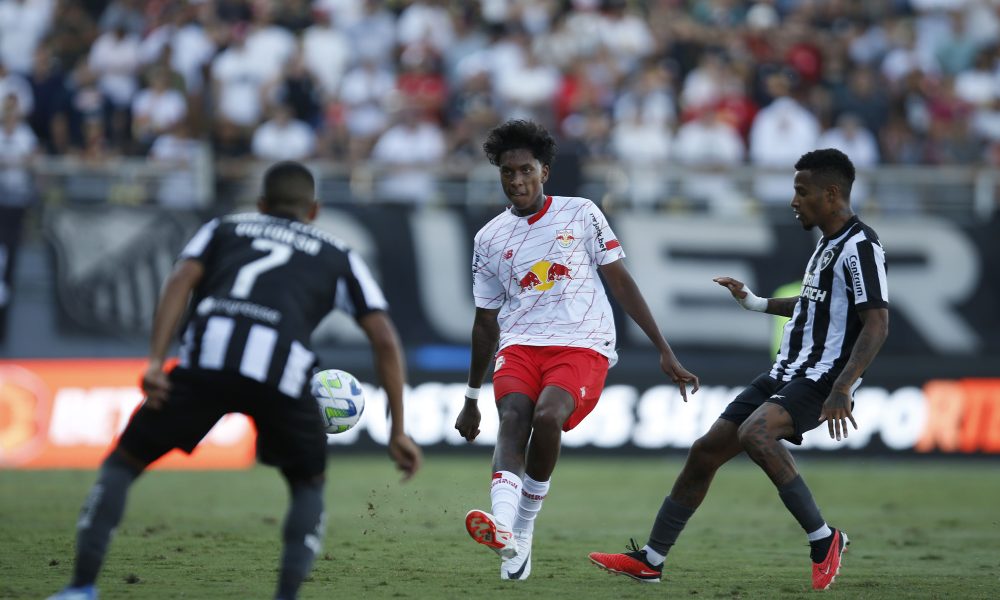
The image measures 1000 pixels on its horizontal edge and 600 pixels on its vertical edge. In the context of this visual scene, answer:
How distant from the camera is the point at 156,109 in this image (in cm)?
1855

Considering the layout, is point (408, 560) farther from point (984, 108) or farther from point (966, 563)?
point (984, 108)

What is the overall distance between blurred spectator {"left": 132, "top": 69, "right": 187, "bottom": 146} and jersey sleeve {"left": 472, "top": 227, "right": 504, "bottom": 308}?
10.8m

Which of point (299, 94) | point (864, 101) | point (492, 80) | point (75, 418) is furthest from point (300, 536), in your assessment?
point (864, 101)

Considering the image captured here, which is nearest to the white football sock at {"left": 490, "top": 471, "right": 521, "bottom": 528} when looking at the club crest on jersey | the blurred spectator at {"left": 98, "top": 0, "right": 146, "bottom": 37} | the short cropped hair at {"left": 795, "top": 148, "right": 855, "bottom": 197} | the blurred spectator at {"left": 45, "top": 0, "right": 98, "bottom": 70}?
the club crest on jersey

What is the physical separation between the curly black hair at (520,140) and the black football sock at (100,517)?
9.54 ft

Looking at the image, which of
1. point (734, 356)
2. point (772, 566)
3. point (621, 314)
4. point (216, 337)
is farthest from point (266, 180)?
point (734, 356)

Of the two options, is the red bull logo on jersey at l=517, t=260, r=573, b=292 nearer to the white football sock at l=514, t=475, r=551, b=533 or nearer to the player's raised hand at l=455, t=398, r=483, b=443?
the player's raised hand at l=455, t=398, r=483, b=443

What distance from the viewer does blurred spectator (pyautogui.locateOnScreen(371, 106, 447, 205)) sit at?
17.5m

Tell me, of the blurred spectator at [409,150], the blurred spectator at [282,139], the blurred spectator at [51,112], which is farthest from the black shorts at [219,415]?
the blurred spectator at [51,112]

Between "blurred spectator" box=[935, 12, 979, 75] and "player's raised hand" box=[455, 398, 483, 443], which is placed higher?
"blurred spectator" box=[935, 12, 979, 75]

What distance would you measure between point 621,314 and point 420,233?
2.56 metres

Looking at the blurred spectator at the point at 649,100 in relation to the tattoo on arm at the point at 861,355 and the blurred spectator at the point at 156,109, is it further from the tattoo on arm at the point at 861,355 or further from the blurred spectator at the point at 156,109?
the tattoo on arm at the point at 861,355

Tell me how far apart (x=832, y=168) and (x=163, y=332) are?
12.8 ft

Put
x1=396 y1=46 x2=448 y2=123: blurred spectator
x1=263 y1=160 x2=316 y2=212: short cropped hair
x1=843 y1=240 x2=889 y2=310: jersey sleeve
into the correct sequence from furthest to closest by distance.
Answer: x1=396 y1=46 x2=448 y2=123: blurred spectator, x1=843 y1=240 x2=889 y2=310: jersey sleeve, x1=263 y1=160 x2=316 y2=212: short cropped hair
